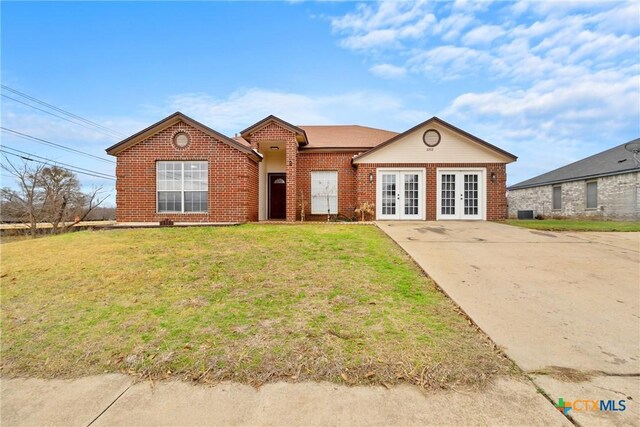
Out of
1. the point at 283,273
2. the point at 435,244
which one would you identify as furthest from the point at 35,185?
the point at 435,244

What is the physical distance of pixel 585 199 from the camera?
64.0 ft

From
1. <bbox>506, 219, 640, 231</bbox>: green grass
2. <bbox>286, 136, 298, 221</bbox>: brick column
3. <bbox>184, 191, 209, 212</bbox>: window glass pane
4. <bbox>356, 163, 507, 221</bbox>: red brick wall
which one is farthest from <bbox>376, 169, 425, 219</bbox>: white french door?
<bbox>184, 191, 209, 212</bbox>: window glass pane

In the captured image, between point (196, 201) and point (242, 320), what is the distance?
10218 mm

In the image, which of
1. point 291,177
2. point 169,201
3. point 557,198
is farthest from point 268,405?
point 557,198

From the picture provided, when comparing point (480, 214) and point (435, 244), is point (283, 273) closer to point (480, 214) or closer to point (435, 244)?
point (435, 244)

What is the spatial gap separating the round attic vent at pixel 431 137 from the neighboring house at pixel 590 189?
1165 centimetres

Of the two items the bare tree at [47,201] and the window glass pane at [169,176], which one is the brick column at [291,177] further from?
the bare tree at [47,201]

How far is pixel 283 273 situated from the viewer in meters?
5.41

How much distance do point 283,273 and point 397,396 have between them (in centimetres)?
329

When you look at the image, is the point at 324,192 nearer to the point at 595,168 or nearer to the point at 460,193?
the point at 460,193

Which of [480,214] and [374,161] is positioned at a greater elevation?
[374,161]

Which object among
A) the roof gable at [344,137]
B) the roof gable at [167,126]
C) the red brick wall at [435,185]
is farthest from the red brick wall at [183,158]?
the red brick wall at [435,185]

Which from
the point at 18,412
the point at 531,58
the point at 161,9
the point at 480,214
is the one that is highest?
the point at 161,9

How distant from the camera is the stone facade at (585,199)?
53.8ft
